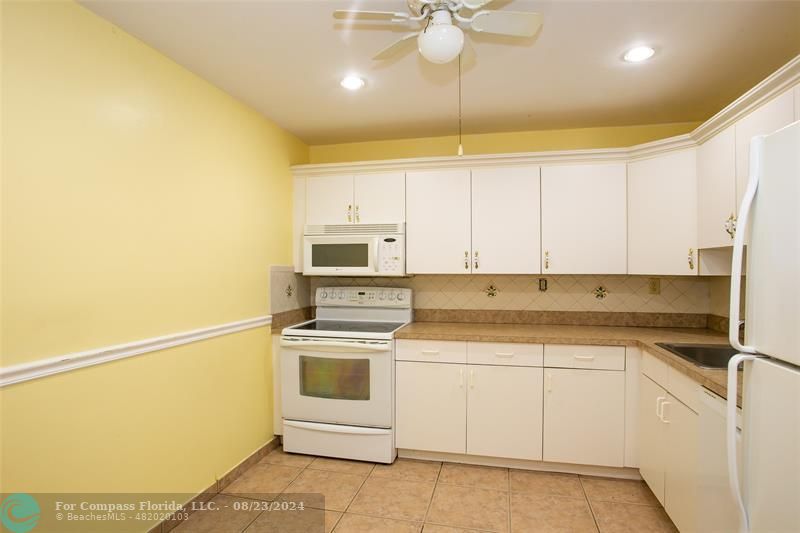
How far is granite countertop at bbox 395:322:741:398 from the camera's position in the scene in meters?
2.35

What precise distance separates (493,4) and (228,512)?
2749 millimetres

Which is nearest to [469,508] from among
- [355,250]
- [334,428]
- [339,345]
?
[334,428]

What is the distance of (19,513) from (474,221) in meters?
2.66

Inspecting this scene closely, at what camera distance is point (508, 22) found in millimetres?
1448

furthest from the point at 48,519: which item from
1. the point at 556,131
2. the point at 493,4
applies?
the point at 556,131

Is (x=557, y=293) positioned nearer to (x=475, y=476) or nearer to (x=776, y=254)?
(x=475, y=476)

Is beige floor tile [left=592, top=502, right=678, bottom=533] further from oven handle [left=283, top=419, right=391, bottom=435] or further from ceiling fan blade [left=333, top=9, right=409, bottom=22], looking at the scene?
ceiling fan blade [left=333, top=9, right=409, bottom=22]

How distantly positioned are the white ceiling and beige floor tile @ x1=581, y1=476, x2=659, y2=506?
235cm

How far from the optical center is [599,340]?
2.39m

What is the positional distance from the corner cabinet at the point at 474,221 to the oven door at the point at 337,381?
0.73 meters

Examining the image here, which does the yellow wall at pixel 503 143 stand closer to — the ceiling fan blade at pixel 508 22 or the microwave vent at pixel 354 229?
the microwave vent at pixel 354 229

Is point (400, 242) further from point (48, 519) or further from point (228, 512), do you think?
point (48, 519)

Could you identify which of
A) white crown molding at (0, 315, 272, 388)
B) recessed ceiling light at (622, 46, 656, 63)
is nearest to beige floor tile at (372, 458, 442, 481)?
white crown molding at (0, 315, 272, 388)

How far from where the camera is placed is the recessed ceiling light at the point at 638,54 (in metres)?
1.87
